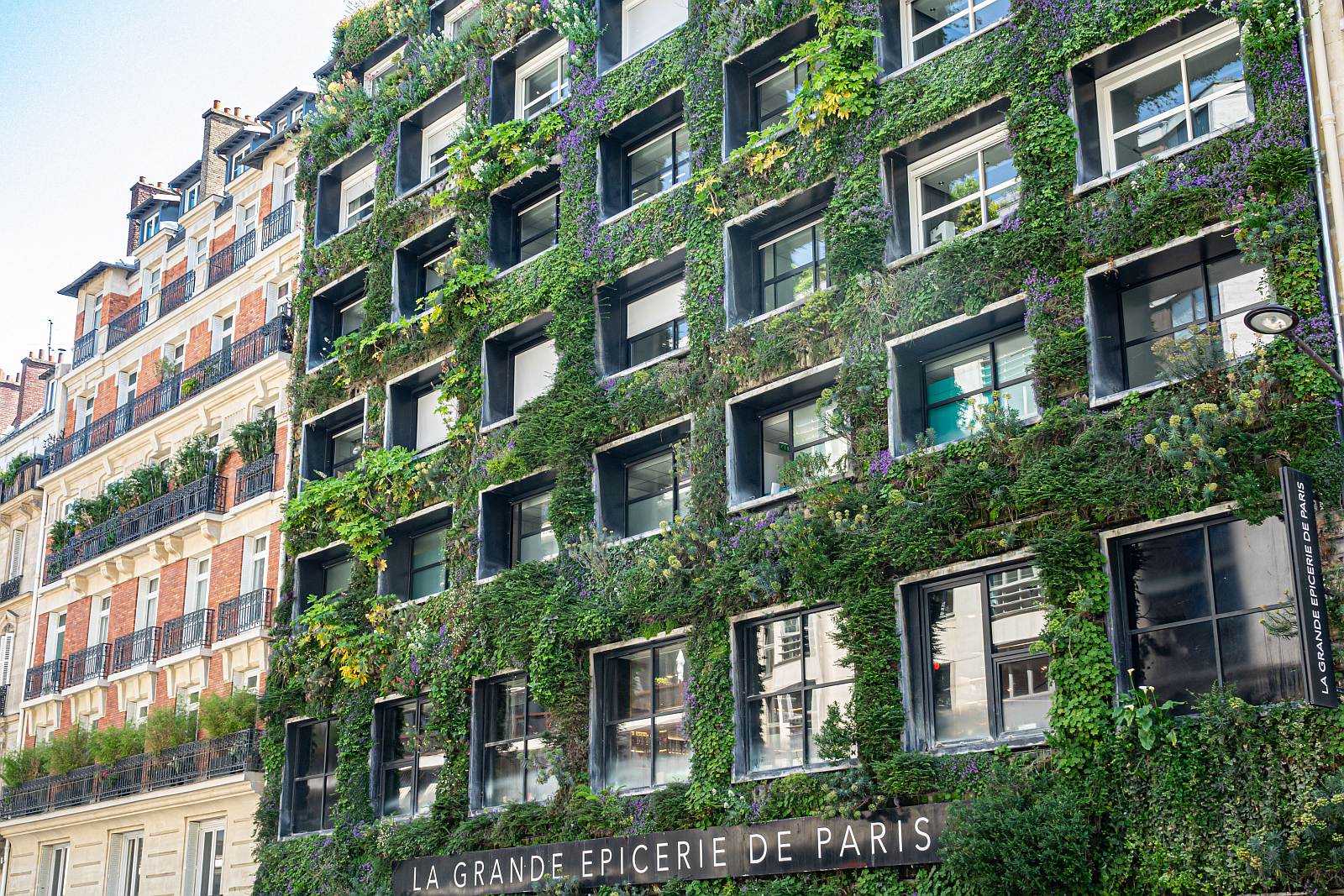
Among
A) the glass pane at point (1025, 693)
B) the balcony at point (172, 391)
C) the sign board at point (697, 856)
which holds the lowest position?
the sign board at point (697, 856)

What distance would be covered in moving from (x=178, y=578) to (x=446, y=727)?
45.6 feet

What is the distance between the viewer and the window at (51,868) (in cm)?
4009

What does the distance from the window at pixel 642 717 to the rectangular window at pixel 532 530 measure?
367 cm

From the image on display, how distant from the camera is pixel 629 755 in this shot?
25.3 meters

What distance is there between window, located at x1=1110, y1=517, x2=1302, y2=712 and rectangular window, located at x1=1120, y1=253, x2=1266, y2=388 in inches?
84.2

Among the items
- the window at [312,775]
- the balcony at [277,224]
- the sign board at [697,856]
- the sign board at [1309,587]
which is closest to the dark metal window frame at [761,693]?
the sign board at [697,856]

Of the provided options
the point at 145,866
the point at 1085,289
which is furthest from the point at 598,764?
the point at 145,866

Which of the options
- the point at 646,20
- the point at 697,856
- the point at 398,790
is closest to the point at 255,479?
the point at 398,790

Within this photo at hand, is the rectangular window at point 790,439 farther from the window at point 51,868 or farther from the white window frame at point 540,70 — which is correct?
the window at point 51,868

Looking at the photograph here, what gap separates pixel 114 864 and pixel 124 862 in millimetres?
268

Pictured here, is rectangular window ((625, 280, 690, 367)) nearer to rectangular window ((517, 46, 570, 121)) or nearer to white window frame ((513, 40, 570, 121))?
white window frame ((513, 40, 570, 121))

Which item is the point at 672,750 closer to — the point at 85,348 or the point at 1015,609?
the point at 1015,609

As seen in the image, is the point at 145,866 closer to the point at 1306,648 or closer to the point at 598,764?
the point at 598,764

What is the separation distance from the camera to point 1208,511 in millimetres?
18312
